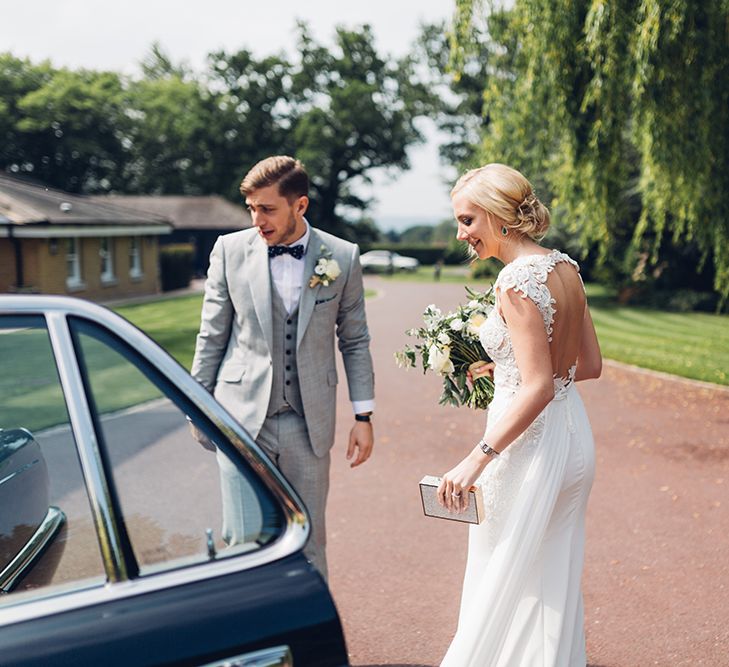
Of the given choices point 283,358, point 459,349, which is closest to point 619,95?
point 459,349

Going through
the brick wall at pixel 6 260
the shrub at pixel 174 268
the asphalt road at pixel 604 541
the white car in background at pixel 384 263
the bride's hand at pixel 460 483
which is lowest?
the white car in background at pixel 384 263

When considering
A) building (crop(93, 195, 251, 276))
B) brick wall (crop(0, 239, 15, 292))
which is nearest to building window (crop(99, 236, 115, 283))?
brick wall (crop(0, 239, 15, 292))

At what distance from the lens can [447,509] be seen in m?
2.93

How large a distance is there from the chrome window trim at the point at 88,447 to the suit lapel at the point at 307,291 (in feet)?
5.82

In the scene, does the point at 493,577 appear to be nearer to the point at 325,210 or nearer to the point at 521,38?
the point at 521,38

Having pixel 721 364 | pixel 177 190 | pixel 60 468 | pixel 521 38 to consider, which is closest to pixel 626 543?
pixel 60 468

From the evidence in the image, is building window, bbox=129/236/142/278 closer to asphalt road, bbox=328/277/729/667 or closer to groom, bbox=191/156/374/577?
asphalt road, bbox=328/277/729/667

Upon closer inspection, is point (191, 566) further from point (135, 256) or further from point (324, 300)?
point (135, 256)

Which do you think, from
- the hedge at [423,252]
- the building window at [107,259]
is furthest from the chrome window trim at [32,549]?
the hedge at [423,252]

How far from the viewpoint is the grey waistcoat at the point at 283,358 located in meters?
3.51

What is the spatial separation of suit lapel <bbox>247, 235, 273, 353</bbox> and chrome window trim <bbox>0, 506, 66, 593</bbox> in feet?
4.40

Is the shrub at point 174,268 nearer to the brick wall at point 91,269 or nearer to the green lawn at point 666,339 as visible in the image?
the brick wall at point 91,269

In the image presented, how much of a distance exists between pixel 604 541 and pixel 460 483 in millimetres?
3072

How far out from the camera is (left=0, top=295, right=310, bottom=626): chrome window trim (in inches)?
63.5
